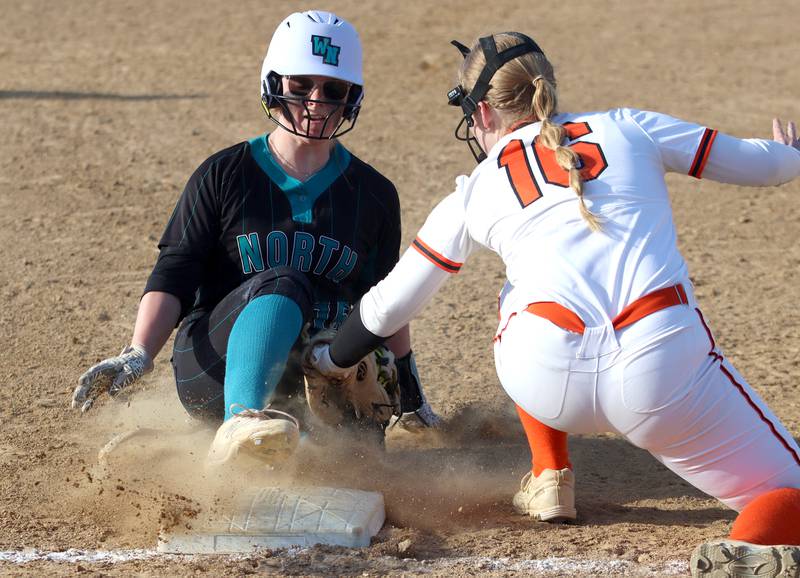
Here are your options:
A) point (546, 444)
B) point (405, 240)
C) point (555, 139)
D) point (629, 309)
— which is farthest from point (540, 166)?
point (405, 240)

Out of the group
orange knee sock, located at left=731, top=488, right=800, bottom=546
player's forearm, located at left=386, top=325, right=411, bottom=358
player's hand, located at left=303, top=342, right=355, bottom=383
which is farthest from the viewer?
player's forearm, located at left=386, top=325, right=411, bottom=358

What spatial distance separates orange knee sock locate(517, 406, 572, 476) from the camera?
351 cm

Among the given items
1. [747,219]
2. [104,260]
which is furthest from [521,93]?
[747,219]

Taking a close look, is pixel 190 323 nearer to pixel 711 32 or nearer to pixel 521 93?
pixel 521 93

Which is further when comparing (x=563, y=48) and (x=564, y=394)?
(x=563, y=48)

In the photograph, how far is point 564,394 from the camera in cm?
312

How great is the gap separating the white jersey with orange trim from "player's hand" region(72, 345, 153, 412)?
0.81 meters

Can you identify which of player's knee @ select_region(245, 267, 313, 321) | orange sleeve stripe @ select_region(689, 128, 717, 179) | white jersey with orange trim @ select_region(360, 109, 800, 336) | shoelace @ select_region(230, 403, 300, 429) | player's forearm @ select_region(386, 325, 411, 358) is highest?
orange sleeve stripe @ select_region(689, 128, 717, 179)

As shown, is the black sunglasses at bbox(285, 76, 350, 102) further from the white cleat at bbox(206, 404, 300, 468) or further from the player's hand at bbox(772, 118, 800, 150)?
the player's hand at bbox(772, 118, 800, 150)

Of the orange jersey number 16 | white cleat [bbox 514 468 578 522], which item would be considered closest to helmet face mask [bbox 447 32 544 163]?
the orange jersey number 16

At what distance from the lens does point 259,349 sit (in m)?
3.48

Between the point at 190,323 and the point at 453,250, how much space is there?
114 cm

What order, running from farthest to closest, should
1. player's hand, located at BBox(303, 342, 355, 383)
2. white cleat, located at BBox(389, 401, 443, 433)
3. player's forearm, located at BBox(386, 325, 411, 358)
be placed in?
white cleat, located at BBox(389, 401, 443, 433) → player's forearm, located at BBox(386, 325, 411, 358) → player's hand, located at BBox(303, 342, 355, 383)

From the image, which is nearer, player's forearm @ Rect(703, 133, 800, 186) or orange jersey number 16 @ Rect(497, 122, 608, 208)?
orange jersey number 16 @ Rect(497, 122, 608, 208)
